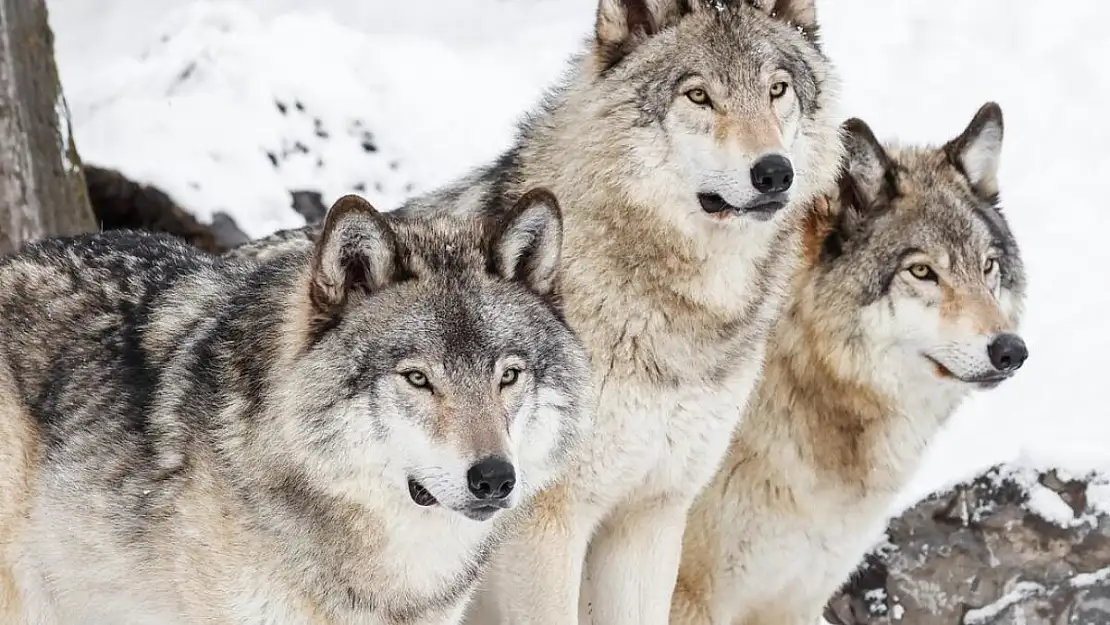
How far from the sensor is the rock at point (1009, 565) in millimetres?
7398

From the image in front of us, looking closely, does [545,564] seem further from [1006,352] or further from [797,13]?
[797,13]

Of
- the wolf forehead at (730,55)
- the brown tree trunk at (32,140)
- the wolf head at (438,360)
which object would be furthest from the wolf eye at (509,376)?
the brown tree trunk at (32,140)

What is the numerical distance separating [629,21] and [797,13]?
682 millimetres

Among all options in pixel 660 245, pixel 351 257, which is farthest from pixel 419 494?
pixel 660 245

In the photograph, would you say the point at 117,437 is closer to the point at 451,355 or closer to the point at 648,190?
the point at 451,355

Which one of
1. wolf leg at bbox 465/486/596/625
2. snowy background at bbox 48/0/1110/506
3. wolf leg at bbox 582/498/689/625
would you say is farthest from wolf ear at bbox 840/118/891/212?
snowy background at bbox 48/0/1110/506

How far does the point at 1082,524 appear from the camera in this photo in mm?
7383

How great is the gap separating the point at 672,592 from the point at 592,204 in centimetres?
159

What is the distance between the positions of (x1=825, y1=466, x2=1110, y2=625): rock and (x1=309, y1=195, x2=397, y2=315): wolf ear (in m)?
4.18

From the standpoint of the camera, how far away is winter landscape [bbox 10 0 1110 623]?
359 inches

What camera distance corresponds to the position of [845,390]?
19.7ft

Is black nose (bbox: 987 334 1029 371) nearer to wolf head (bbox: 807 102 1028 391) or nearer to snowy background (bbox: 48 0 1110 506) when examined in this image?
wolf head (bbox: 807 102 1028 391)

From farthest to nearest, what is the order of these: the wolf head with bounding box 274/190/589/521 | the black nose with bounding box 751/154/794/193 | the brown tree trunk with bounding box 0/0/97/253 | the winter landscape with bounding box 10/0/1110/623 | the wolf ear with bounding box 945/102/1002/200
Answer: the winter landscape with bounding box 10/0/1110/623 → the brown tree trunk with bounding box 0/0/97/253 → the wolf ear with bounding box 945/102/1002/200 → the black nose with bounding box 751/154/794/193 → the wolf head with bounding box 274/190/589/521

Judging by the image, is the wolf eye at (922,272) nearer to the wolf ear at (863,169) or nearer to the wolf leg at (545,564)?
the wolf ear at (863,169)
